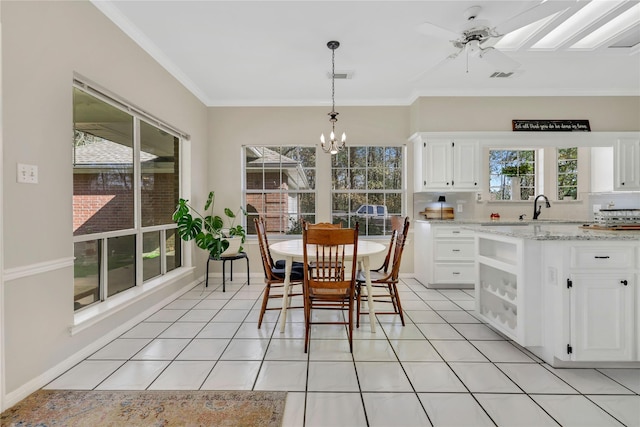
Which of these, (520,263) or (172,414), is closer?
(172,414)

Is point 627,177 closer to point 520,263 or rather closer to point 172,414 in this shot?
point 520,263

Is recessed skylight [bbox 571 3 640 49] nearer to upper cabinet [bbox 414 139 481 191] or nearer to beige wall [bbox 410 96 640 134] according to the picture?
beige wall [bbox 410 96 640 134]

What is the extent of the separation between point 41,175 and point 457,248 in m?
4.27

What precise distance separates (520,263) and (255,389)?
6.61 ft

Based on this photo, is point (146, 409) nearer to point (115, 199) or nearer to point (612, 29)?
point (115, 199)

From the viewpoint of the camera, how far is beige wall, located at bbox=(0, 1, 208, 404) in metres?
1.70

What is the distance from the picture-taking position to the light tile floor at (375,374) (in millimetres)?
1620

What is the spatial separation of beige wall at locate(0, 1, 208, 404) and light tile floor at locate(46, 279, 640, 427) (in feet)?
0.90

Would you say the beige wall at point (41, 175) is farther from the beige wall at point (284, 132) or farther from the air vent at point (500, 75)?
the air vent at point (500, 75)

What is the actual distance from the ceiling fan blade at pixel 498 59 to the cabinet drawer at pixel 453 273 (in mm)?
2433

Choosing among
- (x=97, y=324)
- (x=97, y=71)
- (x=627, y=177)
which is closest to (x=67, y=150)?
(x=97, y=71)

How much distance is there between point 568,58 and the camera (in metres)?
3.39

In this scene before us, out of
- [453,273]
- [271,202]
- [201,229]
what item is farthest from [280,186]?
[453,273]

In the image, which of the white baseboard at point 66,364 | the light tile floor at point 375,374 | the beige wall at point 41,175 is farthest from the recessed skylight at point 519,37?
the white baseboard at point 66,364
